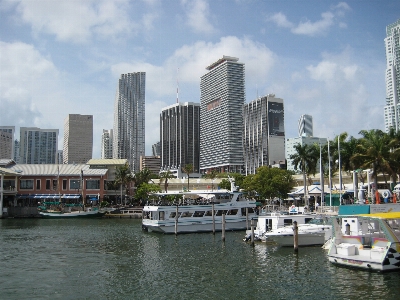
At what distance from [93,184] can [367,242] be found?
8233 centimetres

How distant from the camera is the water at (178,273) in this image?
82.2 ft

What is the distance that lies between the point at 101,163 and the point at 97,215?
2613cm

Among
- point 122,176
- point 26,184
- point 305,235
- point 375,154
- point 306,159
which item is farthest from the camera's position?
point 122,176

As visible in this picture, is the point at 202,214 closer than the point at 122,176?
Yes

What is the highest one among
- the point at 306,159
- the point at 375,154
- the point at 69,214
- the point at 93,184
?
the point at 306,159

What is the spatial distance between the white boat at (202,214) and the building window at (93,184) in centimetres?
4739

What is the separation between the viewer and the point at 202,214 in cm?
5850

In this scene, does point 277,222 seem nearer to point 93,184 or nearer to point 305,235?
point 305,235

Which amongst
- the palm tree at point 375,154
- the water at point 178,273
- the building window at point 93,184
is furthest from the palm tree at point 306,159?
the building window at point 93,184

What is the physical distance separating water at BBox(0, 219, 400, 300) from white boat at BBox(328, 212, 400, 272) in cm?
75

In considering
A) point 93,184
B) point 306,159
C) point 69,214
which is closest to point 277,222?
point 306,159

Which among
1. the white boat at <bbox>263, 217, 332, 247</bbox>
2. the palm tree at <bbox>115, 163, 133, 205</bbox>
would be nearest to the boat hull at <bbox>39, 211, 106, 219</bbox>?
the palm tree at <bbox>115, 163, 133, 205</bbox>

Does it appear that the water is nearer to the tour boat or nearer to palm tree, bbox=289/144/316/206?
the tour boat

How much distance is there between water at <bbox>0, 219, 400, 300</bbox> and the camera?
25.1 m
